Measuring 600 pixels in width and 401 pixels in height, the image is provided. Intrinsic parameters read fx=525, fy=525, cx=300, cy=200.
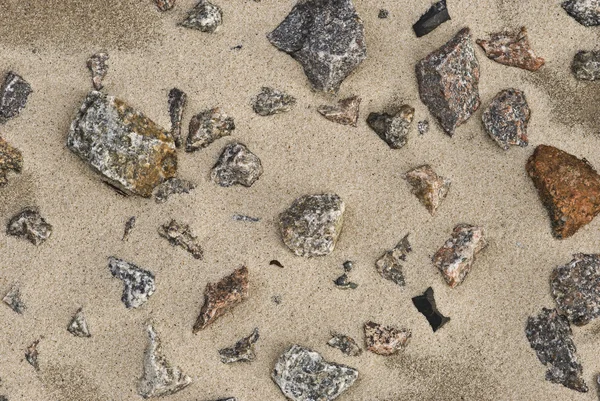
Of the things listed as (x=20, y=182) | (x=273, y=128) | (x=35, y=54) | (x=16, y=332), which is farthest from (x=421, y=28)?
(x=16, y=332)

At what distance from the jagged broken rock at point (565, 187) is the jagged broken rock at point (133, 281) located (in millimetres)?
3560

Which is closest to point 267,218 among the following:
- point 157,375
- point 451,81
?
point 157,375

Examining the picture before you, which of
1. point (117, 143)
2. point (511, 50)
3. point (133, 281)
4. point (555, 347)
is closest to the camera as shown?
point (117, 143)

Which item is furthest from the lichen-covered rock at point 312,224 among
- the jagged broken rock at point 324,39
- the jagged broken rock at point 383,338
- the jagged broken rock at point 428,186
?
the jagged broken rock at point 324,39

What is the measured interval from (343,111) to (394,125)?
47 centimetres

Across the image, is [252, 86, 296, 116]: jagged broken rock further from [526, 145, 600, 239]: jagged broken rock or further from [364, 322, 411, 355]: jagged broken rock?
[526, 145, 600, 239]: jagged broken rock

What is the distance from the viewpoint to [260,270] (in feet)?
15.3

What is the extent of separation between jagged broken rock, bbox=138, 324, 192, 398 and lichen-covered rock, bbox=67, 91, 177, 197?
1330 mm

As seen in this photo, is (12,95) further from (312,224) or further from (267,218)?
(312,224)

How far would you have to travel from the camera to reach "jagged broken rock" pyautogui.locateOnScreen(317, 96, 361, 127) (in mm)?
4684

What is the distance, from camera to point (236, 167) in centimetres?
455

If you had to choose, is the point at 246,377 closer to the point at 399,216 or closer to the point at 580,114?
the point at 399,216

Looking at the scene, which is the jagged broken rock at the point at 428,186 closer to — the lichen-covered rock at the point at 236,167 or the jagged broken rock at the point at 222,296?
the lichen-covered rock at the point at 236,167

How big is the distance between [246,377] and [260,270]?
0.95 metres
